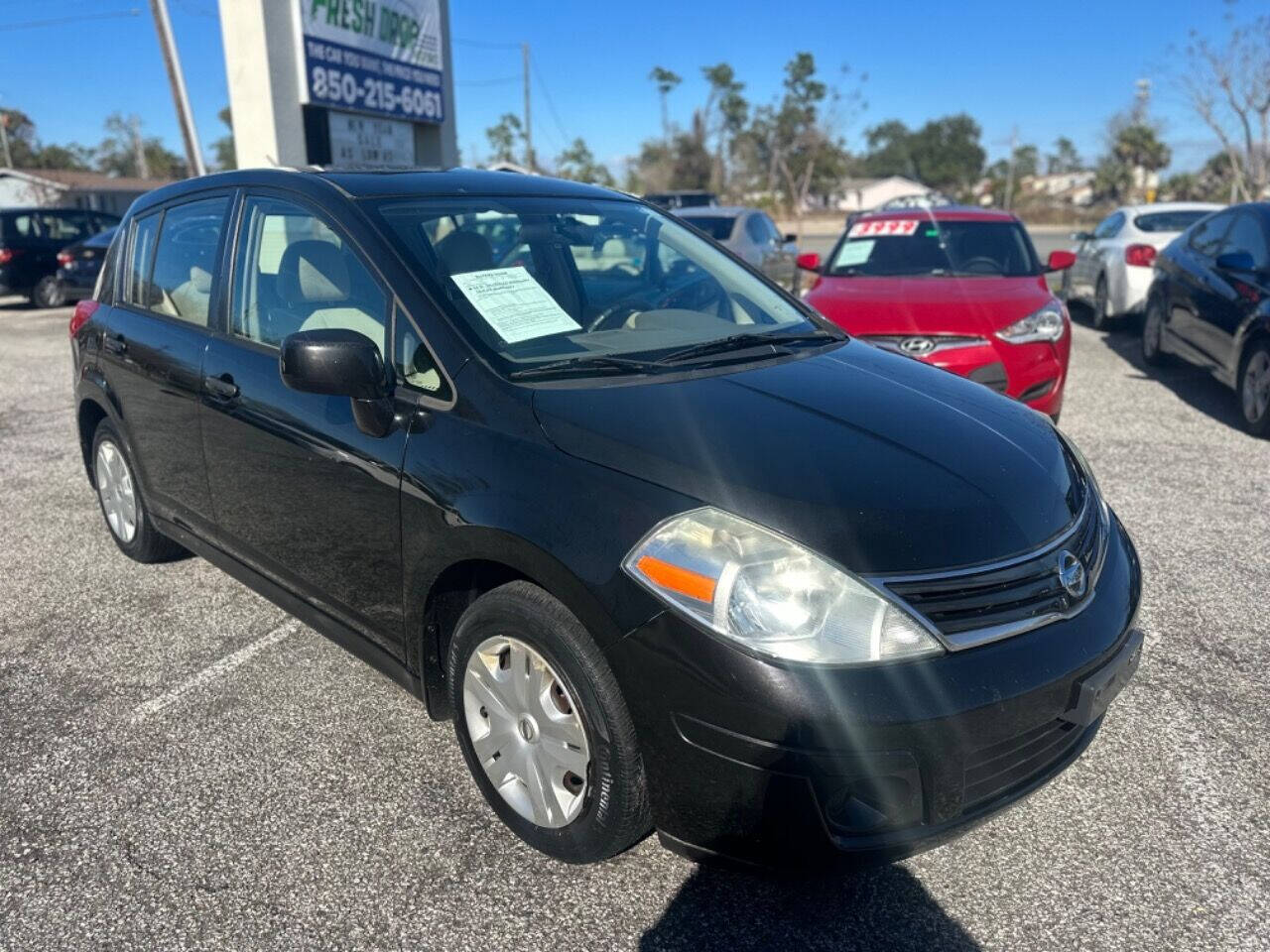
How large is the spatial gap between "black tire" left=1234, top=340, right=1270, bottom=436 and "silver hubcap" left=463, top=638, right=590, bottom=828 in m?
6.10

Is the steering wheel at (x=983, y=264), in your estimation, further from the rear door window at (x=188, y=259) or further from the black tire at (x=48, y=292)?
the black tire at (x=48, y=292)

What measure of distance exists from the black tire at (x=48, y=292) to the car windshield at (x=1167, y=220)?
16.5m

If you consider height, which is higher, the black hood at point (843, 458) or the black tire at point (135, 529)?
the black hood at point (843, 458)

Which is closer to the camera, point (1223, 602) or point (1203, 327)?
point (1223, 602)

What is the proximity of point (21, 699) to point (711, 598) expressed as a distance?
269 centimetres

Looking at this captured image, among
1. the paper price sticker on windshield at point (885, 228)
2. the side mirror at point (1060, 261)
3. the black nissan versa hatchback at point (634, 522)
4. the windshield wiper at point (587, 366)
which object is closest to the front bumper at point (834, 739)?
the black nissan versa hatchback at point (634, 522)

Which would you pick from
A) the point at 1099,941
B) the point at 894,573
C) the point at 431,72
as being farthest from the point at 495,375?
the point at 431,72

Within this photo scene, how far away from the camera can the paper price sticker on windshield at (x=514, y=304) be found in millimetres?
2713

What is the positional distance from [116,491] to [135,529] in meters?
0.25

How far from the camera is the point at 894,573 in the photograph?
2027 mm

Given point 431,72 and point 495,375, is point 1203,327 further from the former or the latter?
point 431,72

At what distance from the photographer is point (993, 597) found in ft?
6.90

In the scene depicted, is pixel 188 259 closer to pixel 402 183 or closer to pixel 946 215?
pixel 402 183

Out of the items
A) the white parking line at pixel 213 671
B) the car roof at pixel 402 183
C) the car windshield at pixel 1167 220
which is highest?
the car roof at pixel 402 183
